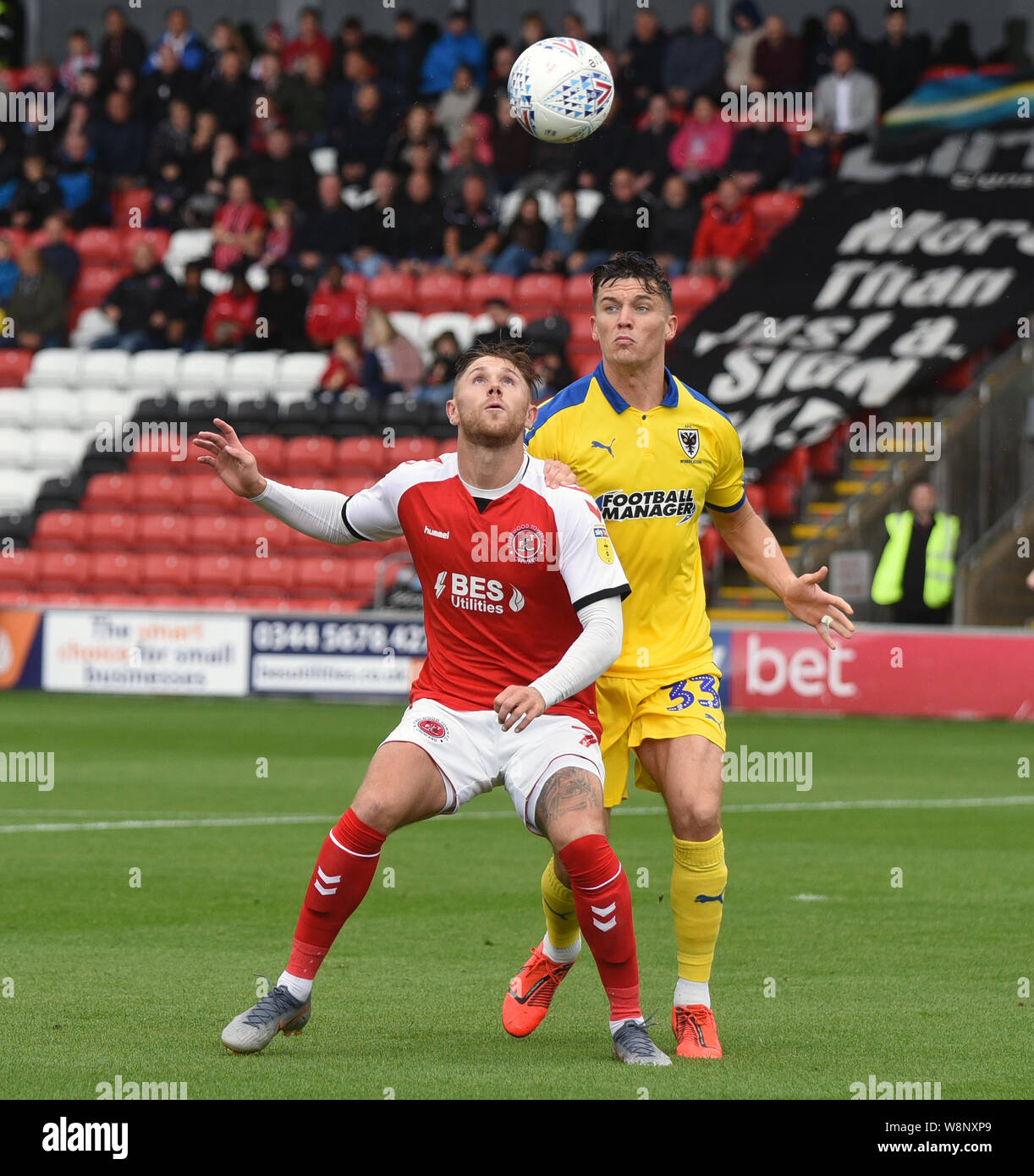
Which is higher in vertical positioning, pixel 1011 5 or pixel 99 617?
pixel 1011 5

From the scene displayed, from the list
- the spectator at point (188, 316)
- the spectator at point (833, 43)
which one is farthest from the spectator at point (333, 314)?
the spectator at point (833, 43)

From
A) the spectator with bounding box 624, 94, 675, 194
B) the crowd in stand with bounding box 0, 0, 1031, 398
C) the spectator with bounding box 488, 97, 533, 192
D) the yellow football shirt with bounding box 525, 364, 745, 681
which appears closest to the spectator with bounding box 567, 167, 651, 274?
the crowd in stand with bounding box 0, 0, 1031, 398

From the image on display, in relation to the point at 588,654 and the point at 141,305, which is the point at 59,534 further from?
the point at 588,654

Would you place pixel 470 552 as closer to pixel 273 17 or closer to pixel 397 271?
pixel 397 271

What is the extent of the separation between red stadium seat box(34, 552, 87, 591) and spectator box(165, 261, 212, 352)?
3.34 meters

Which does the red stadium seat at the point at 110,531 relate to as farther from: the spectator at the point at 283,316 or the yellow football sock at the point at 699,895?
the yellow football sock at the point at 699,895

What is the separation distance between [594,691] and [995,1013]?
1.67 meters

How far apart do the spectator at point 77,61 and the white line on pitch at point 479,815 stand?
18.5 metres

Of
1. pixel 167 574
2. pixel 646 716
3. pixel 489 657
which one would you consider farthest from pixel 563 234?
pixel 489 657

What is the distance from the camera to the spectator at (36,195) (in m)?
27.3

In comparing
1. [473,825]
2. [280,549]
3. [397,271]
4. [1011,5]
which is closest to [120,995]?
[473,825]

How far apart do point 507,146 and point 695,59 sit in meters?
2.52

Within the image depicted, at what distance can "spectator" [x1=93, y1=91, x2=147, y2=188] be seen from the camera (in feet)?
89.9

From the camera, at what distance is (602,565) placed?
5.90 meters
